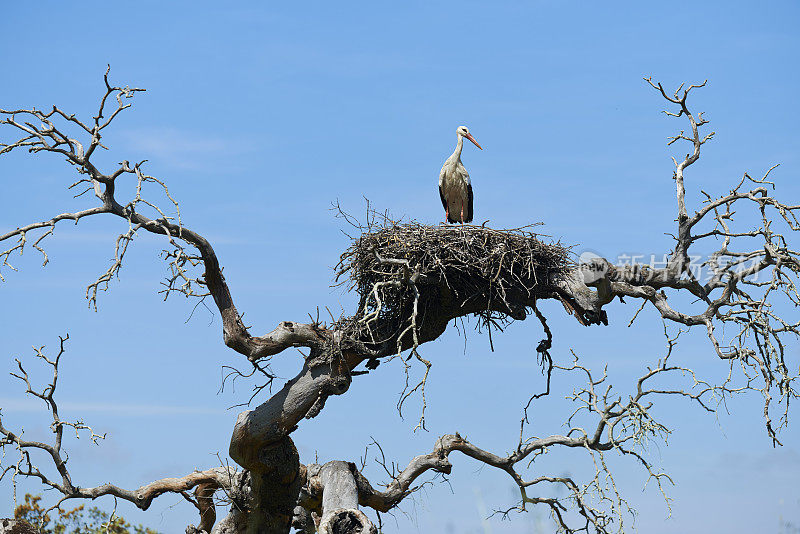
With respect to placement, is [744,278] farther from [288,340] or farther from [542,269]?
[288,340]

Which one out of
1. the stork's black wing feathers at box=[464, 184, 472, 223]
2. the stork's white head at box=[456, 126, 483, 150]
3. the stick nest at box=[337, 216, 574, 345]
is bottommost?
the stick nest at box=[337, 216, 574, 345]

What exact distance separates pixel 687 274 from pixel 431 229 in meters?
2.56

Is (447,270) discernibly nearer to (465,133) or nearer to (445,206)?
(445,206)

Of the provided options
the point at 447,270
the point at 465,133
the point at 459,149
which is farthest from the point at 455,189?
the point at 447,270

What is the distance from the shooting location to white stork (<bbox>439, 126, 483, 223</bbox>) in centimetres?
1169

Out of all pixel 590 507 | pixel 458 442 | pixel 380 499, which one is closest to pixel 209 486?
pixel 380 499

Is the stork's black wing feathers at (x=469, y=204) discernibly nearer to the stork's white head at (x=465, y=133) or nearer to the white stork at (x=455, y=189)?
the white stork at (x=455, y=189)

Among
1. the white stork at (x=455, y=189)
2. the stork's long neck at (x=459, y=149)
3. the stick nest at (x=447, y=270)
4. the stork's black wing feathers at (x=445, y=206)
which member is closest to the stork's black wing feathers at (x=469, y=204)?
the white stork at (x=455, y=189)

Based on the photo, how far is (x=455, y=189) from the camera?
11711mm

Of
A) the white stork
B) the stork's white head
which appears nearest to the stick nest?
the white stork

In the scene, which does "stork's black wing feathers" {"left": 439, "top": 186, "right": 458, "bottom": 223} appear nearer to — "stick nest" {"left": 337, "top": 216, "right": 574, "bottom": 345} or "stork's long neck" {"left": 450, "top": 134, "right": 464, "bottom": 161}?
"stork's long neck" {"left": 450, "top": 134, "right": 464, "bottom": 161}

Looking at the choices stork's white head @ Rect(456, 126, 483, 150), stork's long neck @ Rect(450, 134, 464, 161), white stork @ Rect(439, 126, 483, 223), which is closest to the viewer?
white stork @ Rect(439, 126, 483, 223)

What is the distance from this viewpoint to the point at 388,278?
25.5 ft

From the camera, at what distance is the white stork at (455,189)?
38.3ft
